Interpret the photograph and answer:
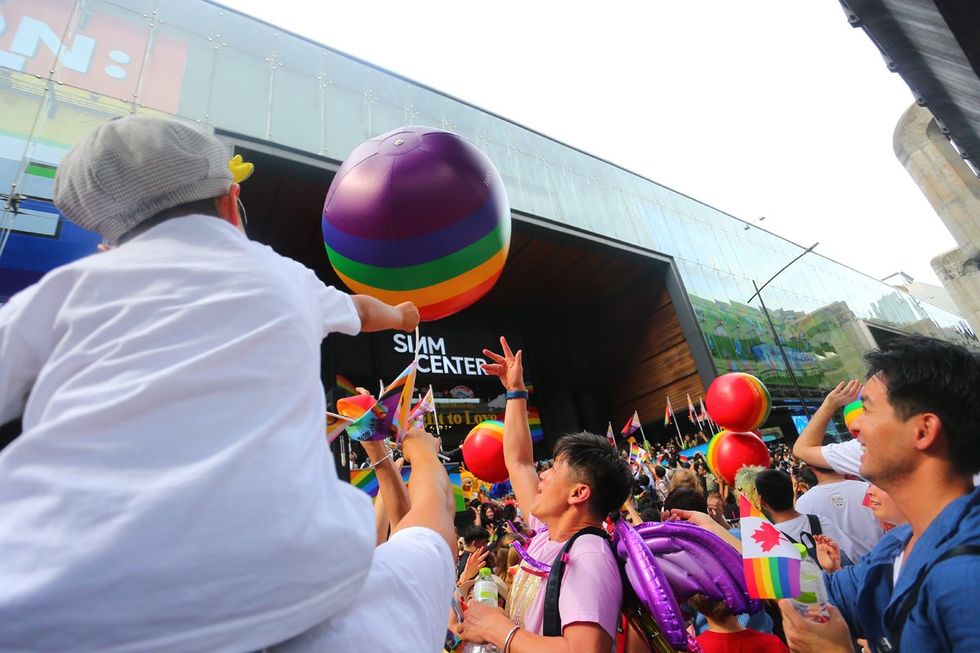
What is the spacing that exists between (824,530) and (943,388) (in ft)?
7.61

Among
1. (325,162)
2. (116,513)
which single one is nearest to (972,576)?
(116,513)

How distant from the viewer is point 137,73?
7.60 m

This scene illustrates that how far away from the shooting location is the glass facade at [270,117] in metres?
6.46

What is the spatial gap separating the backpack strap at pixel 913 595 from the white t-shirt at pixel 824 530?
2.01m

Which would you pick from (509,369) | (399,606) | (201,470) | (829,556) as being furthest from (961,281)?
(201,470)

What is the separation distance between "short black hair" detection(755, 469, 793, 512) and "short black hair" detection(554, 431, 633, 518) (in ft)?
5.46

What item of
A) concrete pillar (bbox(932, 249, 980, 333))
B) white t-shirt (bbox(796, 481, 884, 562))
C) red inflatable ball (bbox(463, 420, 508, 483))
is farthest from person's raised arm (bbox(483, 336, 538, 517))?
concrete pillar (bbox(932, 249, 980, 333))

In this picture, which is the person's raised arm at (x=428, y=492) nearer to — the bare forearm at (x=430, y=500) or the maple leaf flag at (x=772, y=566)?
the bare forearm at (x=430, y=500)

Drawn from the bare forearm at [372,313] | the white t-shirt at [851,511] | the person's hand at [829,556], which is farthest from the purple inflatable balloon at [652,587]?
the white t-shirt at [851,511]

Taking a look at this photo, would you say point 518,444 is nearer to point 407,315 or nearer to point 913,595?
point 407,315

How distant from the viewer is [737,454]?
225 inches

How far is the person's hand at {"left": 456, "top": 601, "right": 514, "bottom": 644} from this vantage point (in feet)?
5.68

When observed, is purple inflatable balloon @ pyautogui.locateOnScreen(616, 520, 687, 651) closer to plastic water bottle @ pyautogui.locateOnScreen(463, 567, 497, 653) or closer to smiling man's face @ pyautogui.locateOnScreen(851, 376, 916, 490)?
plastic water bottle @ pyautogui.locateOnScreen(463, 567, 497, 653)

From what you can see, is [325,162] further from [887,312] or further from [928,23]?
[887,312]
